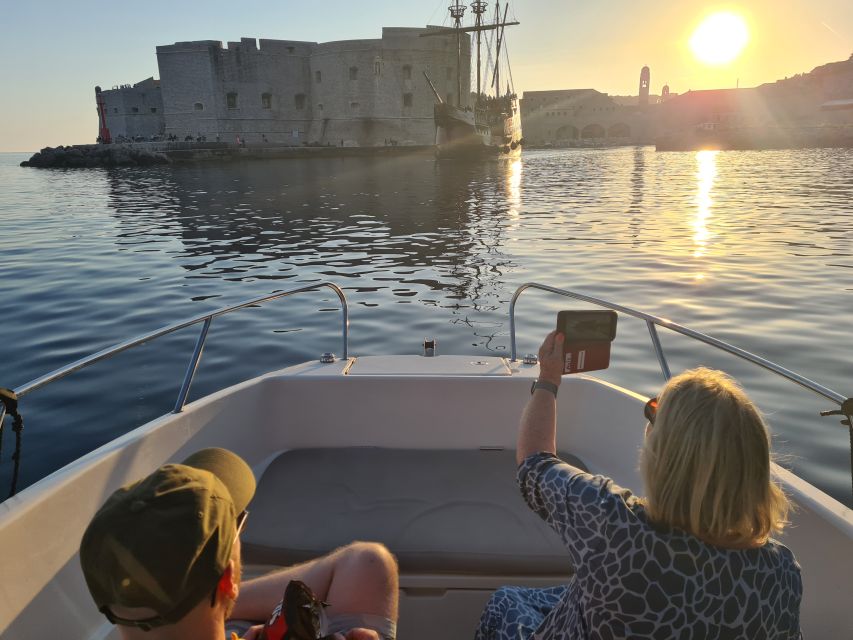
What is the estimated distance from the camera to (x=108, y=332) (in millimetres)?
6750

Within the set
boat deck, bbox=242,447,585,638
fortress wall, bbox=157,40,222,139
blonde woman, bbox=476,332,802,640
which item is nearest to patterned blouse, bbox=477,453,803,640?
blonde woman, bbox=476,332,802,640

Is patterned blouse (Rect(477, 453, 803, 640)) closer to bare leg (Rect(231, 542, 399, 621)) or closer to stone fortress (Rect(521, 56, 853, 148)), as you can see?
bare leg (Rect(231, 542, 399, 621))

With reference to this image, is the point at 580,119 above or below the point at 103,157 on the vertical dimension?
above

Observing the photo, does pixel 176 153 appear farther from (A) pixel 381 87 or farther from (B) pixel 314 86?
(A) pixel 381 87

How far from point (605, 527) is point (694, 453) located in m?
0.21

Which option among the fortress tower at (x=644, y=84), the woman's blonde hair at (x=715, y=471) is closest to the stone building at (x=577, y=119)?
the fortress tower at (x=644, y=84)

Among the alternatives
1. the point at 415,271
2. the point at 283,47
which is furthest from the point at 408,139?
the point at 415,271

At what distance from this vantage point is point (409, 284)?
9.01 m

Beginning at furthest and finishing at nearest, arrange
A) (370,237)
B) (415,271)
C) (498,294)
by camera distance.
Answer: (370,237), (415,271), (498,294)

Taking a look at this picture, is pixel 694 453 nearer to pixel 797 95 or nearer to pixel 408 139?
pixel 408 139

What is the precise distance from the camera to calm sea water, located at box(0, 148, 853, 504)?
508cm

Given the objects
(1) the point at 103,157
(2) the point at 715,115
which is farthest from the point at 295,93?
(2) the point at 715,115

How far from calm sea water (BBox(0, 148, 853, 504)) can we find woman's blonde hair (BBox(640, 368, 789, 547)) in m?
2.48

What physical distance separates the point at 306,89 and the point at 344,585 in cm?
5354
